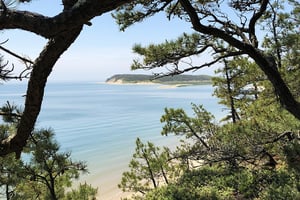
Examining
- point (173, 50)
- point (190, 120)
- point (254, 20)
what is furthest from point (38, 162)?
point (190, 120)

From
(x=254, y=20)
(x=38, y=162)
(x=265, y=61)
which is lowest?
(x=38, y=162)

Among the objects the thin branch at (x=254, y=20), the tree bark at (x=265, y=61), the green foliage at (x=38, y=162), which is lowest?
the green foliage at (x=38, y=162)

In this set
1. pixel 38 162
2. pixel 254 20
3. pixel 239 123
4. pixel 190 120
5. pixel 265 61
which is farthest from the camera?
pixel 190 120

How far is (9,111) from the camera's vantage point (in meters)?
2.04

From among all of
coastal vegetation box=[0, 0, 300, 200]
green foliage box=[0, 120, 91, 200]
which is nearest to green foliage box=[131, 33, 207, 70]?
coastal vegetation box=[0, 0, 300, 200]

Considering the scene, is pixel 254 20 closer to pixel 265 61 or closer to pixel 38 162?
pixel 265 61

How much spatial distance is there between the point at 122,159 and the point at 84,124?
11310 mm

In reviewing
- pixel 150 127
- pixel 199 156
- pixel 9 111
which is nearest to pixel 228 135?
pixel 199 156

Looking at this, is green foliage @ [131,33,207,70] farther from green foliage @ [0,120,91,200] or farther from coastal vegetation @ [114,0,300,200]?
green foliage @ [0,120,91,200]

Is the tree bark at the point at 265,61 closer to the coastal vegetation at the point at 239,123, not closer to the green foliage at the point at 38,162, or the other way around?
the coastal vegetation at the point at 239,123

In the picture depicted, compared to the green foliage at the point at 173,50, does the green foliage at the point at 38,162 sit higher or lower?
lower

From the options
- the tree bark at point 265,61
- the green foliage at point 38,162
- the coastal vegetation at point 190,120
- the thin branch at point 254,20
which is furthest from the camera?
the thin branch at point 254,20

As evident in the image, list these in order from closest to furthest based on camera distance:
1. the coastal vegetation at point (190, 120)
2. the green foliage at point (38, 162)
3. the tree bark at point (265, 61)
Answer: the coastal vegetation at point (190, 120) → the green foliage at point (38, 162) → the tree bark at point (265, 61)

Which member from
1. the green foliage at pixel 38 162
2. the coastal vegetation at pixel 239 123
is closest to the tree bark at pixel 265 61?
the coastal vegetation at pixel 239 123
